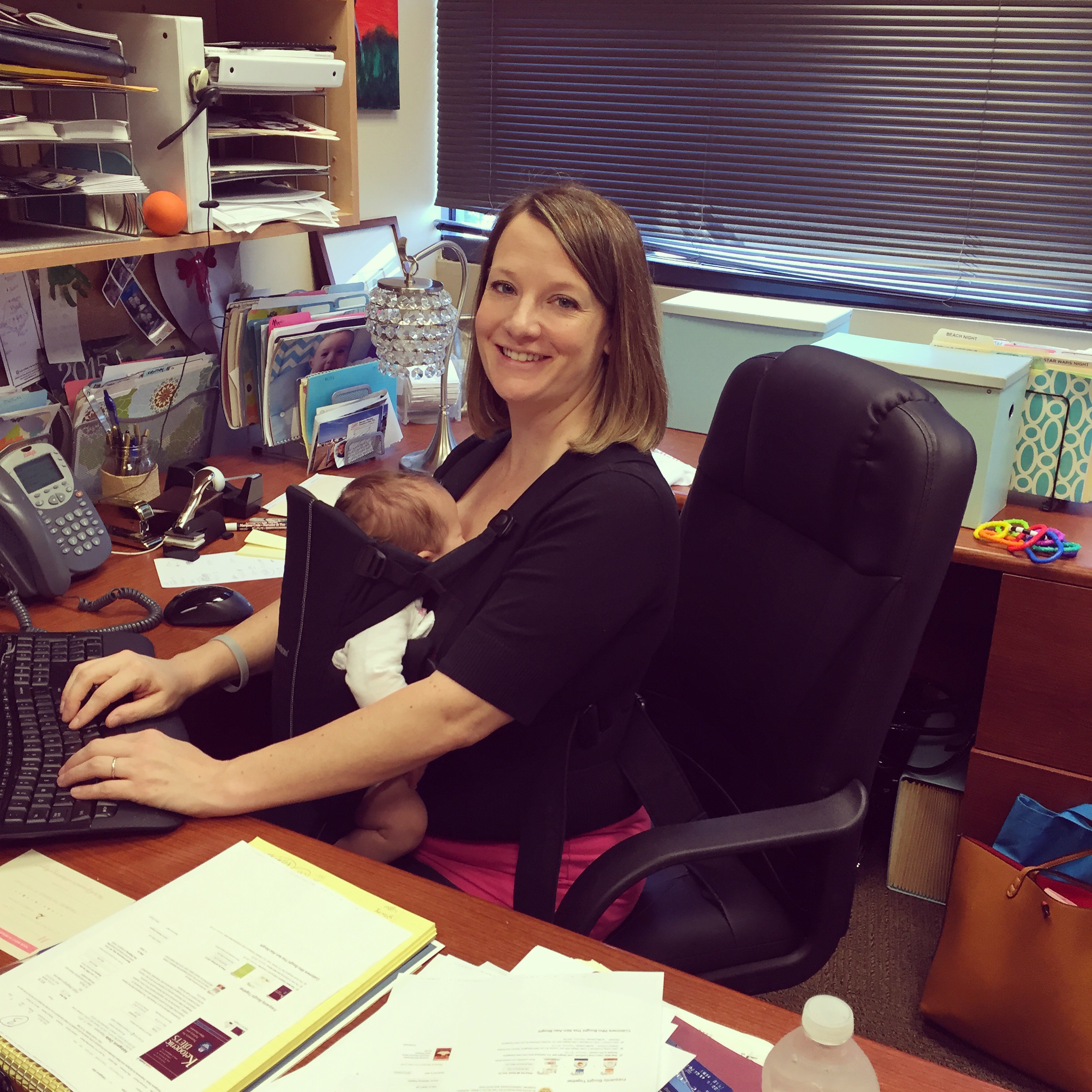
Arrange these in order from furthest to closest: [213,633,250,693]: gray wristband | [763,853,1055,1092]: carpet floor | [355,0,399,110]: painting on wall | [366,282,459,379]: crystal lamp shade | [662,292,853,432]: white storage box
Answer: [355,0,399,110]: painting on wall < [662,292,853,432]: white storage box < [366,282,459,379]: crystal lamp shade < [763,853,1055,1092]: carpet floor < [213,633,250,693]: gray wristband

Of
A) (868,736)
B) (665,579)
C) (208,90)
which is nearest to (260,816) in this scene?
(665,579)

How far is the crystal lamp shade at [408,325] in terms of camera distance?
2049mm

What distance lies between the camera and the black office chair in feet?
3.78

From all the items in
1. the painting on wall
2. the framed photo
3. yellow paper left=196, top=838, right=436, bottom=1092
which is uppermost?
the painting on wall

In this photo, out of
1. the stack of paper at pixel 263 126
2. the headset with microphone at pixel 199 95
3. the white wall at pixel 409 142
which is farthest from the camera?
the white wall at pixel 409 142

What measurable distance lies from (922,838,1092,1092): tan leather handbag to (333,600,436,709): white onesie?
44.7 inches

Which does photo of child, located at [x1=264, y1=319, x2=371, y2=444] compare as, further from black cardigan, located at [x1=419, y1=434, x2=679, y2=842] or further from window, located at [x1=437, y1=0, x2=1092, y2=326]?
window, located at [x1=437, y1=0, x2=1092, y2=326]

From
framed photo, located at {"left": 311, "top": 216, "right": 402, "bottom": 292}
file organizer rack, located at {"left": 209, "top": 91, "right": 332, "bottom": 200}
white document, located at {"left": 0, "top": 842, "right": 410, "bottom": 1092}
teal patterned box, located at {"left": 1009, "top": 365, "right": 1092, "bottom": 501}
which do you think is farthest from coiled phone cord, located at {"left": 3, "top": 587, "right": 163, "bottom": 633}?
teal patterned box, located at {"left": 1009, "top": 365, "right": 1092, "bottom": 501}

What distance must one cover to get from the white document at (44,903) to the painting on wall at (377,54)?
2232 mm

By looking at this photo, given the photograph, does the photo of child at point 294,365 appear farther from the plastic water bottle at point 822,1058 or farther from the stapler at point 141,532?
the plastic water bottle at point 822,1058

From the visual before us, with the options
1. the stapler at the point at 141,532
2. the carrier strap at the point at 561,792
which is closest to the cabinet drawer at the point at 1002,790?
the carrier strap at the point at 561,792

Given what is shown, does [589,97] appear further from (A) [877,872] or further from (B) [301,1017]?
(B) [301,1017]

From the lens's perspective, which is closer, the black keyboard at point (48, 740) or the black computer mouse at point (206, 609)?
the black keyboard at point (48, 740)

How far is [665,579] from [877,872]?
1.37 metres
